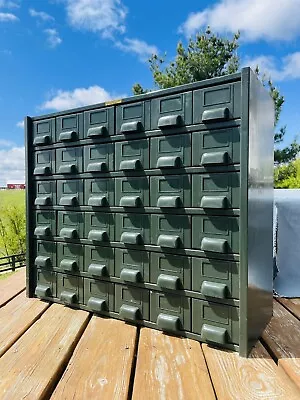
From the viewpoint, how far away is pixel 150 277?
1.61 meters

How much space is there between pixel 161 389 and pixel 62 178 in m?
1.45

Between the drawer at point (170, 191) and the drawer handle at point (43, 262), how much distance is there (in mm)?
989

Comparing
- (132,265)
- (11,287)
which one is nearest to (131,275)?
(132,265)

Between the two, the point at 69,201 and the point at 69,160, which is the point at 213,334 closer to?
the point at 69,201

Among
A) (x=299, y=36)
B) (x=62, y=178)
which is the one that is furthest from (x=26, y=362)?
(x=299, y=36)

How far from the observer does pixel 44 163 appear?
208cm

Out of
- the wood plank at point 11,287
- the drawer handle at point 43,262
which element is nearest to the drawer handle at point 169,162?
the drawer handle at point 43,262

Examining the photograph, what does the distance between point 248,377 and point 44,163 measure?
1827 millimetres

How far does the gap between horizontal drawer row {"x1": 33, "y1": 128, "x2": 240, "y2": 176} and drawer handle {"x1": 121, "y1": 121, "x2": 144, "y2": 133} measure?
6cm

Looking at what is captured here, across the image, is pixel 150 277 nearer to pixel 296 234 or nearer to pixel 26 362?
pixel 26 362

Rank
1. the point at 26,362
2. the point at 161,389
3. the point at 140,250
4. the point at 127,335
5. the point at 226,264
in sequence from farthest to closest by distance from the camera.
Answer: the point at 140,250 < the point at 127,335 < the point at 226,264 < the point at 26,362 < the point at 161,389

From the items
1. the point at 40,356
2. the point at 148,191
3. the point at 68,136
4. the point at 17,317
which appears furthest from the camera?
the point at 68,136

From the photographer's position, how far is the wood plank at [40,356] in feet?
3.52

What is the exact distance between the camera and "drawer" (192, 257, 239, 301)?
1.35 metres
